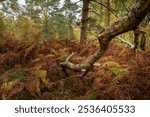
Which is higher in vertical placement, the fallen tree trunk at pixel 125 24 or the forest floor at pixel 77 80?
the fallen tree trunk at pixel 125 24

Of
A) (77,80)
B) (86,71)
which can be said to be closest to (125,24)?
(86,71)

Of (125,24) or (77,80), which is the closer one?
(125,24)

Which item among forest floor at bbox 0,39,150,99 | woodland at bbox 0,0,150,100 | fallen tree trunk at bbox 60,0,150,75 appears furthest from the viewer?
forest floor at bbox 0,39,150,99

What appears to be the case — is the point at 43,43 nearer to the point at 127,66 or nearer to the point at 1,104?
the point at 127,66

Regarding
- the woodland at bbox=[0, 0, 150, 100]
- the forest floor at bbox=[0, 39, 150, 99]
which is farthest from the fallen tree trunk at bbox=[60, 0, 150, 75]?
the forest floor at bbox=[0, 39, 150, 99]

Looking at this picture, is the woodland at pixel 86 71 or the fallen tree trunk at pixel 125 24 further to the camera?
the woodland at pixel 86 71

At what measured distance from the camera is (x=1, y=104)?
5316 mm

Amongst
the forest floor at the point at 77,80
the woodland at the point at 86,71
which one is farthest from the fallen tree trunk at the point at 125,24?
the forest floor at the point at 77,80

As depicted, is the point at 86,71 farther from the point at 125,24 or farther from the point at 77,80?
the point at 125,24

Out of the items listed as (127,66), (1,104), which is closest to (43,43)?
(127,66)

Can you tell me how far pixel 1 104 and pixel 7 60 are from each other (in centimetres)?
328

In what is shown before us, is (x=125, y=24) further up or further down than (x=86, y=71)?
further up

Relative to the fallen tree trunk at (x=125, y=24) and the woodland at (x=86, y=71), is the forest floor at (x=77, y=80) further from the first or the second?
the fallen tree trunk at (x=125, y=24)

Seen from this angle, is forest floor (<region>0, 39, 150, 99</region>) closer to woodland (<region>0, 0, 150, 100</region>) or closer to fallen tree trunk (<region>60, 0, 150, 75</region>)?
woodland (<region>0, 0, 150, 100</region>)
